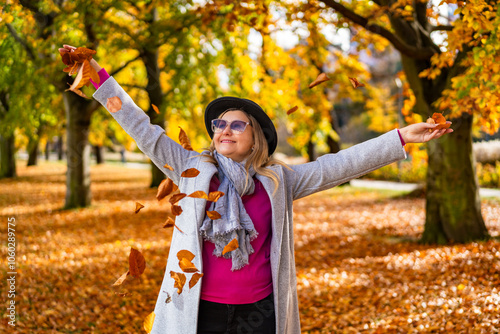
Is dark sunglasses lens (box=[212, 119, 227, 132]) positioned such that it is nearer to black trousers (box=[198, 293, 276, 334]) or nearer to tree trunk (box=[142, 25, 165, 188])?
black trousers (box=[198, 293, 276, 334])

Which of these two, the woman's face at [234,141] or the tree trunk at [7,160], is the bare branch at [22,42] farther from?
the tree trunk at [7,160]

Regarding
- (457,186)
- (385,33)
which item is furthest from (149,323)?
(457,186)

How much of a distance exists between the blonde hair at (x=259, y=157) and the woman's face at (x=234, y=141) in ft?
0.09

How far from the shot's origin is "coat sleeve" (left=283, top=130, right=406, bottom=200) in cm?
221

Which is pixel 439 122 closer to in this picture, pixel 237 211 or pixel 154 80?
pixel 237 211

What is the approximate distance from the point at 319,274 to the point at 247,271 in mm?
4417

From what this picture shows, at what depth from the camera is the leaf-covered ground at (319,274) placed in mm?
4555

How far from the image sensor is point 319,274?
6297 mm

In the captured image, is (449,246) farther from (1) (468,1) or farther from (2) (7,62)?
(2) (7,62)

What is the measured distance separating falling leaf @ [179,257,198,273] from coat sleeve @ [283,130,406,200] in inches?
26.0

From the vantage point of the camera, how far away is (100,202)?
42.7ft

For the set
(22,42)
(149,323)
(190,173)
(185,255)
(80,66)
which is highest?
(22,42)

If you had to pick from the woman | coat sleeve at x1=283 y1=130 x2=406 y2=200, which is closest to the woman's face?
the woman

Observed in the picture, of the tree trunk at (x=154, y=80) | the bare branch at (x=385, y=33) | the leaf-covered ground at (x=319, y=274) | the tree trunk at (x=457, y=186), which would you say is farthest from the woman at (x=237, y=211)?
the tree trunk at (x=154, y=80)
